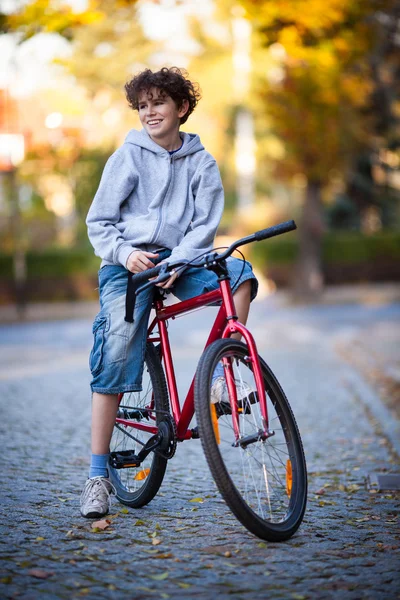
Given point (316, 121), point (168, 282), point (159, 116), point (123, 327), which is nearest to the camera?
point (168, 282)

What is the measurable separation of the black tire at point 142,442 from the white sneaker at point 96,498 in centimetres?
17

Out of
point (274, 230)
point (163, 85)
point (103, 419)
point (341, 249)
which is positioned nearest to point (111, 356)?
point (103, 419)

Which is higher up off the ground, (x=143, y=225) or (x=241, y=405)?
(x=143, y=225)

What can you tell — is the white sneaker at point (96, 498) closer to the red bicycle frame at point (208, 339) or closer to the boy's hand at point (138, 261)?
the red bicycle frame at point (208, 339)

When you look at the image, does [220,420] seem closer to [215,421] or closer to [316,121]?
[215,421]

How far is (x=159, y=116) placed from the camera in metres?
4.29

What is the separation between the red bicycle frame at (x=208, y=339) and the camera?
3.89 metres

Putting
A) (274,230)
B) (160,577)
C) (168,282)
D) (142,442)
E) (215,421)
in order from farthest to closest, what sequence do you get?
(142,442) < (168,282) < (274,230) < (215,421) < (160,577)

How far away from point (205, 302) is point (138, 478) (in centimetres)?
95

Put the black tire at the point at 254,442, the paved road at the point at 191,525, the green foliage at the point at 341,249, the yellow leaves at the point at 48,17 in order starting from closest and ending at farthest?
1. the paved road at the point at 191,525
2. the black tire at the point at 254,442
3. the yellow leaves at the point at 48,17
4. the green foliage at the point at 341,249

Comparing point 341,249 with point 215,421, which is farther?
point 341,249

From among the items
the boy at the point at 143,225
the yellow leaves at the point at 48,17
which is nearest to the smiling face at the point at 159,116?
the boy at the point at 143,225

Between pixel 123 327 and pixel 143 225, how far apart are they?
1.46ft

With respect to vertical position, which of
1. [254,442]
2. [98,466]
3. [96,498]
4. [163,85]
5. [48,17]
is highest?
[48,17]
